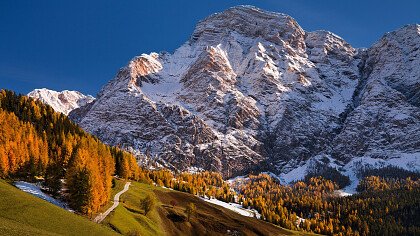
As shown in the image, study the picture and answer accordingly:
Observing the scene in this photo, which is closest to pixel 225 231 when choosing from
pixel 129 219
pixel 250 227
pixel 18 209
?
pixel 250 227

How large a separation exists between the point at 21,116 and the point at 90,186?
9049 centimetres

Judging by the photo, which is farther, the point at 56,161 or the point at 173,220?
the point at 173,220

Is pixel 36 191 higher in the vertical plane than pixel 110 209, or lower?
higher

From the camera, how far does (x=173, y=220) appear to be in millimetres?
133875

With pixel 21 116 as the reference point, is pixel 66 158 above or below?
below

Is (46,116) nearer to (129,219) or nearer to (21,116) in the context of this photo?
(21,116)

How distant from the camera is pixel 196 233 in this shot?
134 metres

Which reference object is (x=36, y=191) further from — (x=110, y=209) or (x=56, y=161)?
(x=56, y=161)

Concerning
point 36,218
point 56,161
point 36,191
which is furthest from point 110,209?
point 36,218

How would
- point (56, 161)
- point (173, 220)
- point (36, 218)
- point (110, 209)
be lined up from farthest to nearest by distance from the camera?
point (173, 220)
point (56, 161)
point (110, 209)
point (36, 218)

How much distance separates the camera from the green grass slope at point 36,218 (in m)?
67.3

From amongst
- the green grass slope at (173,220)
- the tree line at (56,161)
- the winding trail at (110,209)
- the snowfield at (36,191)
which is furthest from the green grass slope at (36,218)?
the tree line at (56,161)

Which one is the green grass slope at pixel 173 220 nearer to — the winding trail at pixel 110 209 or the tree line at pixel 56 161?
the winding trail at pixel 110 209

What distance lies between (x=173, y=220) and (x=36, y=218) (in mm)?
63796
